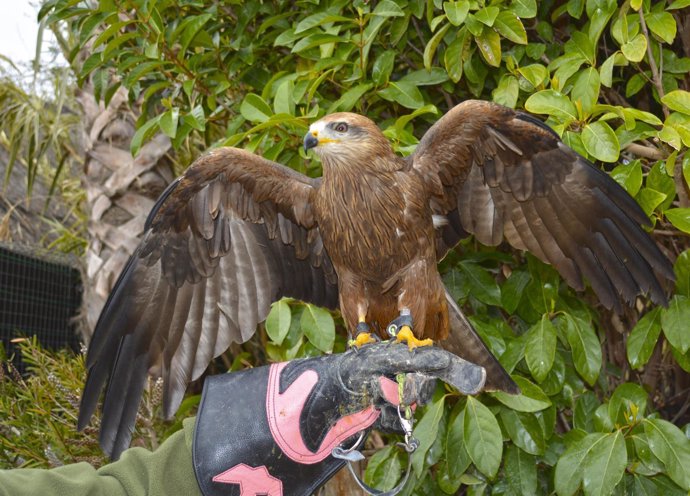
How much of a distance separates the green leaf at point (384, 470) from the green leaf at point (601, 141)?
4.14 feet

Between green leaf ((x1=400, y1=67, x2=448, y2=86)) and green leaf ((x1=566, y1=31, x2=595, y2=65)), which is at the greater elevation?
green leaf ((x1=566, y1=31, x2=595, y2=65))

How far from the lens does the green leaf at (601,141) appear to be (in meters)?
2.28

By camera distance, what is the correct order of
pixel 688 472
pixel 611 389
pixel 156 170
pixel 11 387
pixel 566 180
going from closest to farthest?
pixel 688 472 < pixel 566 180 < pixel 611 389 < pixel 11 387 < pixel 156 170

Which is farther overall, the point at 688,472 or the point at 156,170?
the point at 156,170

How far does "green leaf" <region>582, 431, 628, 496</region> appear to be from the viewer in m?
2.29

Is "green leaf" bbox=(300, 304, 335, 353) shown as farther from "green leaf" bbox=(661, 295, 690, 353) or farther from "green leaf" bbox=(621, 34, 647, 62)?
"green leaf" bbox=(621, 34, 647, 62)

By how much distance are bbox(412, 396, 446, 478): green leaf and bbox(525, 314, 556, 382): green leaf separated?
320 millimetres

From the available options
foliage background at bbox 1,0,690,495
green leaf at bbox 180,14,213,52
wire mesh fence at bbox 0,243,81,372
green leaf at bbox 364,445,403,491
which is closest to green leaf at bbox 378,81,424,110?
foliage background at bbox 1,0,690,495

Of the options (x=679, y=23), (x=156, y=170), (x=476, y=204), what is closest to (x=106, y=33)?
(x=156, y=170)

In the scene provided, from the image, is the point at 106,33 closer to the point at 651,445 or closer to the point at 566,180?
the point at 566,180

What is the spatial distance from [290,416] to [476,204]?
1.12 metres

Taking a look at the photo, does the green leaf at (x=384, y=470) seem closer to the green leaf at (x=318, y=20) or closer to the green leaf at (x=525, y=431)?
the green leaf at (x=525, y=431)

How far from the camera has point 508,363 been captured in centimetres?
259

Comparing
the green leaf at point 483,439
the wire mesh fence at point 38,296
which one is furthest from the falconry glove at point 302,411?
the wire mesh fence at point 38,296
